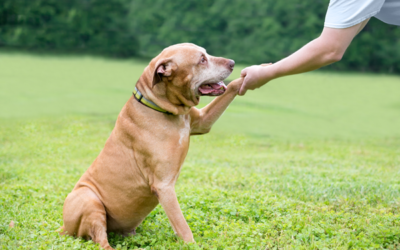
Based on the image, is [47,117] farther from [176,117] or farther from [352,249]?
[352,249]

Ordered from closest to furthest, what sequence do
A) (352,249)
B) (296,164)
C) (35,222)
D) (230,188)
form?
(352,249), (35,222), (230,188), (296,164)

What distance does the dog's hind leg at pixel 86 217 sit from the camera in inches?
158

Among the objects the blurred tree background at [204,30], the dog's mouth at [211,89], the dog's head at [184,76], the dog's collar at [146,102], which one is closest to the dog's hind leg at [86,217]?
the dog's collar at [146,102]

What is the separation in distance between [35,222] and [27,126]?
8.04 m

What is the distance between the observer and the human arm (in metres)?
3.37

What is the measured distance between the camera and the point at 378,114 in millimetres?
16703

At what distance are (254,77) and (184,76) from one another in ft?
2.35

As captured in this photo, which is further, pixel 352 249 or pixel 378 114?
pixel 378 114

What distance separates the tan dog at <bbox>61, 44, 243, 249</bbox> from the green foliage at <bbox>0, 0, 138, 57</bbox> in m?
19.6

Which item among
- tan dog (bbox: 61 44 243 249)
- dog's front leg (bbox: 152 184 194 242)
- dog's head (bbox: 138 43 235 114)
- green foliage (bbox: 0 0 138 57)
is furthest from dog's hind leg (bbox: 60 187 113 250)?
green foliage (bbox: 0 0 138 57)

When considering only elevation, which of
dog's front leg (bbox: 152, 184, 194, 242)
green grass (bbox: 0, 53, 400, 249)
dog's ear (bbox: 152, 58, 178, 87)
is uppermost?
dog's ear (bbox: 152, 58, 178, 87)

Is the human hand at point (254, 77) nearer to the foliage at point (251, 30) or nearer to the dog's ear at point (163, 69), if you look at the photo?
the dog's ear at point (163, 69)

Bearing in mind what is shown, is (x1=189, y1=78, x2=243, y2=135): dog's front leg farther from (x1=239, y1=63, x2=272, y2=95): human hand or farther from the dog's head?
the dog's head

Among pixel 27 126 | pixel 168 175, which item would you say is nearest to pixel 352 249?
pixel 168 175
